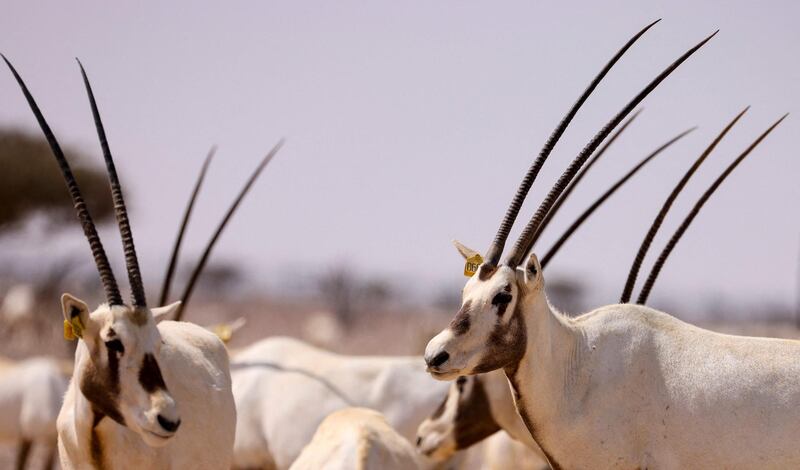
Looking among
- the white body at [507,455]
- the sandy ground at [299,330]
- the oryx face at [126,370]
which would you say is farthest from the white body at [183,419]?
the sandy ground at [299,330]

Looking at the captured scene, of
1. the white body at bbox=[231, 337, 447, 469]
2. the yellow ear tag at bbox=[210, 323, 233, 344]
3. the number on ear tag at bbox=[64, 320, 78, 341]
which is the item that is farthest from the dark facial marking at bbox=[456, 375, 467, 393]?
the number on ear tag at bbox=[64, 320, 78, 341]

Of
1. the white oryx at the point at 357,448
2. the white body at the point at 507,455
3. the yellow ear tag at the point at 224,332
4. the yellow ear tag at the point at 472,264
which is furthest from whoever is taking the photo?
the yellow ear tag at the point at 224,332

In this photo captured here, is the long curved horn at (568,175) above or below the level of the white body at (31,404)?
above

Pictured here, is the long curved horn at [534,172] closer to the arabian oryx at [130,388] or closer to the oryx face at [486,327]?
the oryx face at [486,327]

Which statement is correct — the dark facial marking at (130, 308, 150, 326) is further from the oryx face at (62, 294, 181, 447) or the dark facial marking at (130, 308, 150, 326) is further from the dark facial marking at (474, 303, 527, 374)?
the dark facial marking at (474, 303, 527, 374)

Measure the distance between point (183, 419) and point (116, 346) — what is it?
3.33ft

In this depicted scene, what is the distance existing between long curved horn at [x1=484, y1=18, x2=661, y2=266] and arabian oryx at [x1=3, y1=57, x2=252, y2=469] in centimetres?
154

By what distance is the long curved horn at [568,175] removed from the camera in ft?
18.1

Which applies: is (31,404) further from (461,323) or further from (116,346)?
(461,323)

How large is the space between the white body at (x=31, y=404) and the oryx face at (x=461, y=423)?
482 centimetres

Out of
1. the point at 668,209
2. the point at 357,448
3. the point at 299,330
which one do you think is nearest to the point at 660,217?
the point at 668,209

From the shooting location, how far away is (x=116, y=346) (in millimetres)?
5473

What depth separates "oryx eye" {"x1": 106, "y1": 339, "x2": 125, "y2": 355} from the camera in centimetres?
546

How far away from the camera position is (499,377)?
795 centimetres
